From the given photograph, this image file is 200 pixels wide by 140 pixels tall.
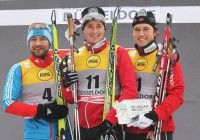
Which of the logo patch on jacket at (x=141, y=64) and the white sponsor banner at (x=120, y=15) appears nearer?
the logo patch on jacket at (x=141, y=64)

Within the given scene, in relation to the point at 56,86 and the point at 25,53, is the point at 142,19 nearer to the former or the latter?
the point at 56,86

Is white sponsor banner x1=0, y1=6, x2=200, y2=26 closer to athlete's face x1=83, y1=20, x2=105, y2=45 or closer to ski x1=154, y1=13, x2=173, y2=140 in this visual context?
athlete's face x1=83, y1=20, x2=105, y2=45

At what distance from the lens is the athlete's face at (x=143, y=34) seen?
4227 mm

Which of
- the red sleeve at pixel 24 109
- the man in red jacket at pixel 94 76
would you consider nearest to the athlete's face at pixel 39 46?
the man in red jacket at pixel 94 76

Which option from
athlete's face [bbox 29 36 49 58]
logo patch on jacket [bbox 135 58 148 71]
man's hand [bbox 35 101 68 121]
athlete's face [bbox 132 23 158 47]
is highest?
athlete's face [bbox 132 23 158 47]

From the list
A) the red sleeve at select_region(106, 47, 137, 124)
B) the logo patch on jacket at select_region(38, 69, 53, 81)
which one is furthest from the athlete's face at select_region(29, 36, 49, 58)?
the red sleeve at select_region(106, 47, 137, 124)

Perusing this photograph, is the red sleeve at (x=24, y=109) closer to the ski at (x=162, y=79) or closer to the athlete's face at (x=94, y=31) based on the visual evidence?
the athlete's face at (x=94, y=31)

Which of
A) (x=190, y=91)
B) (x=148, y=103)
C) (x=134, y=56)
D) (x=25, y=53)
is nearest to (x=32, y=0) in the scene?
(x=25, y=53)

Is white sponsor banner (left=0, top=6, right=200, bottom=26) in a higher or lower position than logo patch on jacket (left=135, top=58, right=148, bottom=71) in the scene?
higher

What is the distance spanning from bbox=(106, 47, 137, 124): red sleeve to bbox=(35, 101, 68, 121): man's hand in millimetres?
474

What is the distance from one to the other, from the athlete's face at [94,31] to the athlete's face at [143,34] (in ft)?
1.04

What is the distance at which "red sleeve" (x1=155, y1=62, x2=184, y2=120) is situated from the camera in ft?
13.2

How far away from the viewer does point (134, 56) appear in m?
4.36

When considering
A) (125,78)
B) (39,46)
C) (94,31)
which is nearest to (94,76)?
(125,78)
